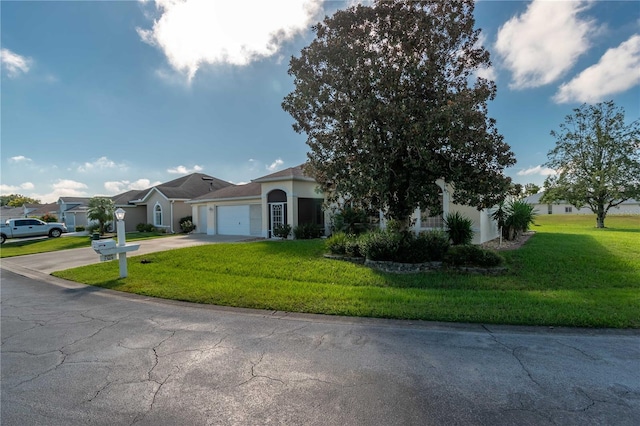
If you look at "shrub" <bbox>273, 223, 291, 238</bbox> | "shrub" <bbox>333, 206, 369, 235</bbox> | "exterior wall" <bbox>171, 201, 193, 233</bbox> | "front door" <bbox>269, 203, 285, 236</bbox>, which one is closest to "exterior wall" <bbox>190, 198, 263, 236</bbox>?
"exterior wall" <bbox>171, 201, 193, 233</bbox>

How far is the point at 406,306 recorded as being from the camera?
20.1 ft

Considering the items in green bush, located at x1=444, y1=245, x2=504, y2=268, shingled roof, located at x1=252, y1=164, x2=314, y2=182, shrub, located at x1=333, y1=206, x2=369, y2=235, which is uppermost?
shingled roof, located at x1=252, y1=164, x2=314, y2=182

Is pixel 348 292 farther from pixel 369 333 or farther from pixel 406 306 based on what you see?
pixel 369 333

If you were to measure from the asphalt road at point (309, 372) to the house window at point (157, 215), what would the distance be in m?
23.8

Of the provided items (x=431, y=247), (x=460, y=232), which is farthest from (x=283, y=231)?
(x=431, y=247)

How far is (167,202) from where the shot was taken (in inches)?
1054

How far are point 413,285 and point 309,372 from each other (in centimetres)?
494

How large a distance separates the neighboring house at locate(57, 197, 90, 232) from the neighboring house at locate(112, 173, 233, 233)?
31.6 ft

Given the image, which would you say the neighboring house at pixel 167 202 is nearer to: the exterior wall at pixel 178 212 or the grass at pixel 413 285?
the exterior wall at pixel 178 212

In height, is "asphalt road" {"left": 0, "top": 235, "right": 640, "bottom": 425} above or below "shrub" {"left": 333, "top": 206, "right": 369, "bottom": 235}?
below

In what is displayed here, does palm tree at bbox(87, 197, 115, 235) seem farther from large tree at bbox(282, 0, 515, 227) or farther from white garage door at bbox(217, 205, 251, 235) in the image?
large tree at bbox(282, 0, 515, 227)

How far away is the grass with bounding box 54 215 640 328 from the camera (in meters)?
5.75

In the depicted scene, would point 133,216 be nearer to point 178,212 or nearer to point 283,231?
point 178,212

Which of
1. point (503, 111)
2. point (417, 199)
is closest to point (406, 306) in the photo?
point (417, 199)
